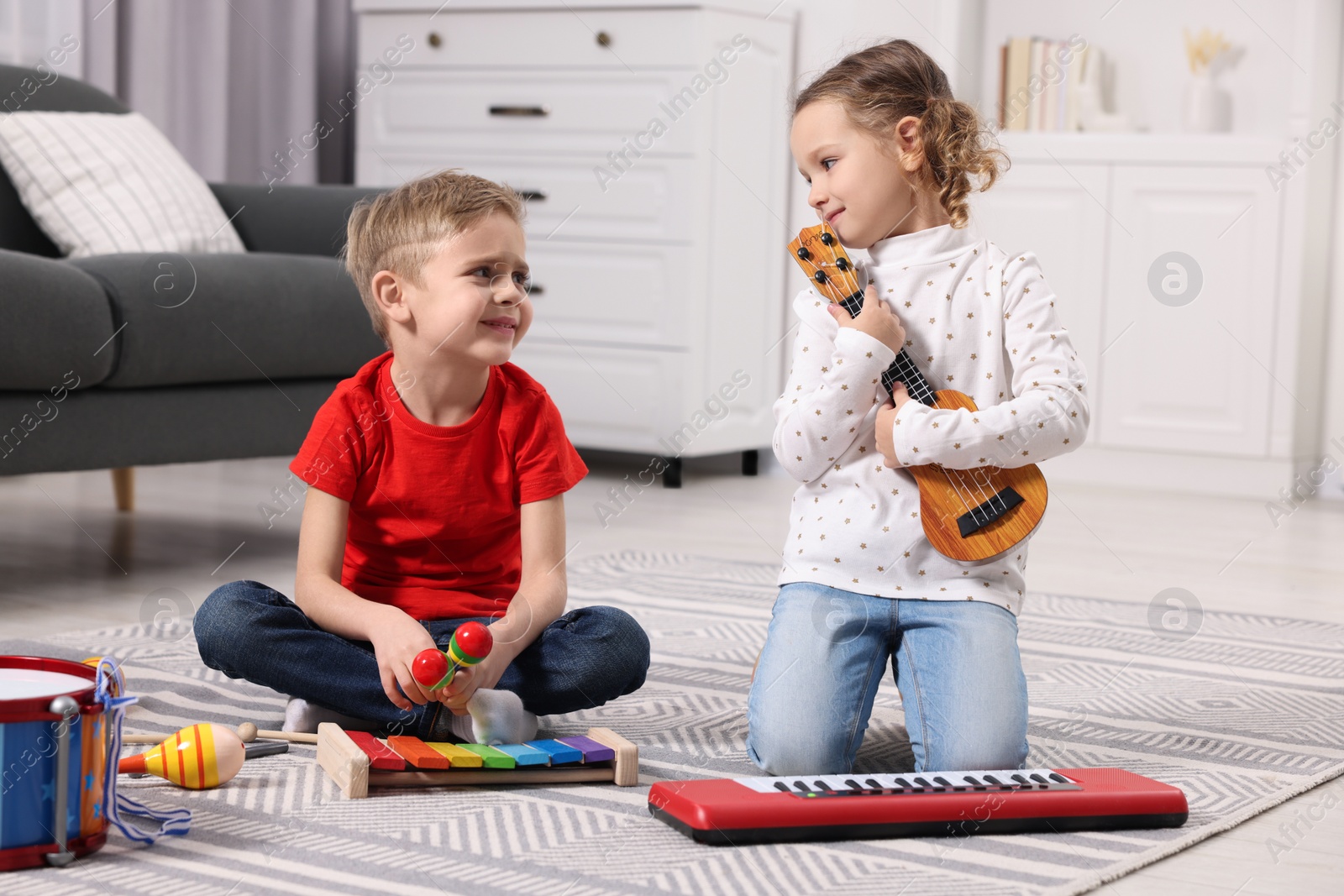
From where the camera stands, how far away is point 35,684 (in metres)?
0.90

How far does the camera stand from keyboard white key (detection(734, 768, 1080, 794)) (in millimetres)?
1025

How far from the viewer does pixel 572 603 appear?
6.06 feet

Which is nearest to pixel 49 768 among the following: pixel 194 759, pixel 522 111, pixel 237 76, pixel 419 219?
pixel 194 759

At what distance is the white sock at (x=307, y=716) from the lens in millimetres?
1229

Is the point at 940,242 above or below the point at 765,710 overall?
above

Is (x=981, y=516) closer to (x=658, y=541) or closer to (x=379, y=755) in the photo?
(x=379, y=755)

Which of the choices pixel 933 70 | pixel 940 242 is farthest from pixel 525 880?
pixel 933 70

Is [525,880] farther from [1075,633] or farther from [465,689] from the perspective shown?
[1075,633]

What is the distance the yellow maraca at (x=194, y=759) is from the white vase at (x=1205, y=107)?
2.84 metres

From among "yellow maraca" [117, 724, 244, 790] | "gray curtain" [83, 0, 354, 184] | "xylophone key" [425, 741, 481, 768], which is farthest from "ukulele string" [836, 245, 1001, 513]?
"gray curtain" [83, 0, 354, 184]

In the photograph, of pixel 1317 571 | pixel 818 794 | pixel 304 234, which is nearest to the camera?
pixel 818 794

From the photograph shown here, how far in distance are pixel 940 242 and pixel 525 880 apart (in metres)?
0.62

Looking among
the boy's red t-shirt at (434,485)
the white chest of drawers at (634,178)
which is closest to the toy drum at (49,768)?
the boy's red t-shirt at (434,485)

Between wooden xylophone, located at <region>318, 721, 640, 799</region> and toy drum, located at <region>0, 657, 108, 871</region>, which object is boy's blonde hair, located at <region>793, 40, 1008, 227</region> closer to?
wooden xylophone, located at <region>318, 721, 640, 799</region>
